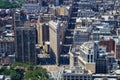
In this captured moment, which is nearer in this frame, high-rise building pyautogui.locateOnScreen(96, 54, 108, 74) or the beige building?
high-rise building pyautogui.locateOnScreen(96, 54, 108, 74)

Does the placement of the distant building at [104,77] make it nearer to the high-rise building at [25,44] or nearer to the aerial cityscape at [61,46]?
the aerial cityscape at [61,46]

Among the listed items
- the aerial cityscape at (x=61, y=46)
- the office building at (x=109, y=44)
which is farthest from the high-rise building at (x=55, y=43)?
the office building at (x=109, y=44)

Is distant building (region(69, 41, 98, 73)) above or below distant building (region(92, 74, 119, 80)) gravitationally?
above

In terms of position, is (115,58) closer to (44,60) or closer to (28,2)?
(44,60)

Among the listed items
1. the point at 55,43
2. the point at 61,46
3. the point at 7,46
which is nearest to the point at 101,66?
the point at 55,43

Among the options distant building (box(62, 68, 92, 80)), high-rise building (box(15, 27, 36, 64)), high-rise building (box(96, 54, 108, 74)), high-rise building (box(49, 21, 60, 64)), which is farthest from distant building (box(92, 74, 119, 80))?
high-rise building (box(49, 21, 60, 64))

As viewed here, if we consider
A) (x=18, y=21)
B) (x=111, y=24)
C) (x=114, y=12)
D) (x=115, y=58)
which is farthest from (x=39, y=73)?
(x=114, y=12)

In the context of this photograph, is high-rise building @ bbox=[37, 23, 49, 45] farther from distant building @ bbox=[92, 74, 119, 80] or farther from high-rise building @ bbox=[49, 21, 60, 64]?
distant building @ bbox=[92, 74, 119, 80]

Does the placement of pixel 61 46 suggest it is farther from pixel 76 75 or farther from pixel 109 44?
pixel 76 75
